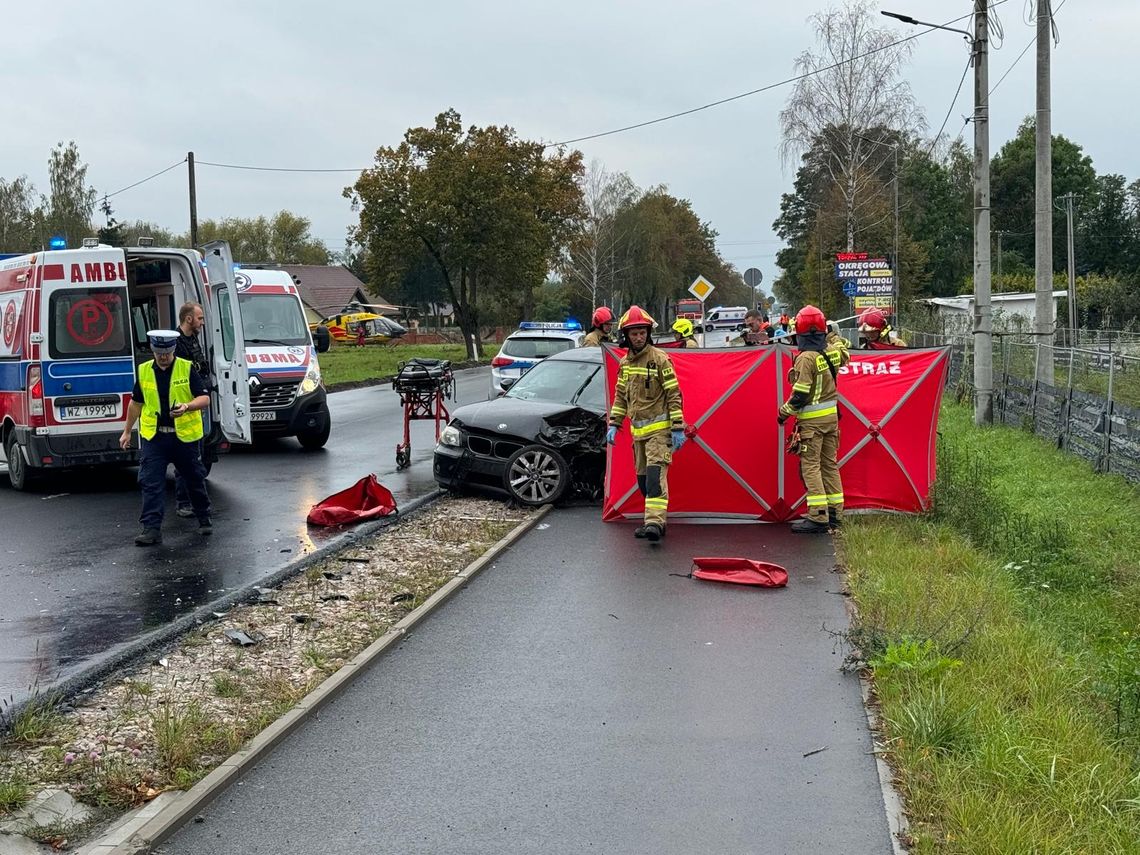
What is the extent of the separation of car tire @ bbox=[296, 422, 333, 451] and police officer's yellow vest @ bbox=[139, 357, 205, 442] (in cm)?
719

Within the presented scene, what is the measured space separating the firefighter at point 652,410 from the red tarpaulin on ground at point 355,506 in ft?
8.23

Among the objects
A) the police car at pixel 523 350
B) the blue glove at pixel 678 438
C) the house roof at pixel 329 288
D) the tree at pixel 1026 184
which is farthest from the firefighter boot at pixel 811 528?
the house roof at pixel 329 288

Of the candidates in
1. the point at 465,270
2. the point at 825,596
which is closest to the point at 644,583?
the point at 825,596

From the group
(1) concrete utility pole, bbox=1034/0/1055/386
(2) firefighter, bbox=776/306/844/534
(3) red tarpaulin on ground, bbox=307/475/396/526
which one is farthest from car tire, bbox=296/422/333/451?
(1) concrete utility pole, bbox=1034/0/1055/386

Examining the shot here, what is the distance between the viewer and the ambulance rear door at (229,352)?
515 inches

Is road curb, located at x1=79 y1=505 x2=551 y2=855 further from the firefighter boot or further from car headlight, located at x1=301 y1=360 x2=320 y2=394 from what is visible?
car headlight, located at x1=301 y1=360 x2=320 y2=394

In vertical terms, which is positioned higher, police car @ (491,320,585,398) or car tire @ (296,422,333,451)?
police car @ (491,320,585,398)

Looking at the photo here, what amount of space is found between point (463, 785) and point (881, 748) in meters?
1.74

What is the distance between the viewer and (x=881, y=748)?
5117 mm

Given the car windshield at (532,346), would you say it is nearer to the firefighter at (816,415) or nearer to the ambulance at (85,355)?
the ambulance at (85,355)

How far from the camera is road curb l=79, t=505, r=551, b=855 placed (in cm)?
419

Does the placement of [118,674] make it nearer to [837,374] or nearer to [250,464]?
[837,374]

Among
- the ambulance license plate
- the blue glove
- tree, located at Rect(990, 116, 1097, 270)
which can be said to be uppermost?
tree, located at Rect(990, 116, 1097, 270)

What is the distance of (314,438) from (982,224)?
10778mm
